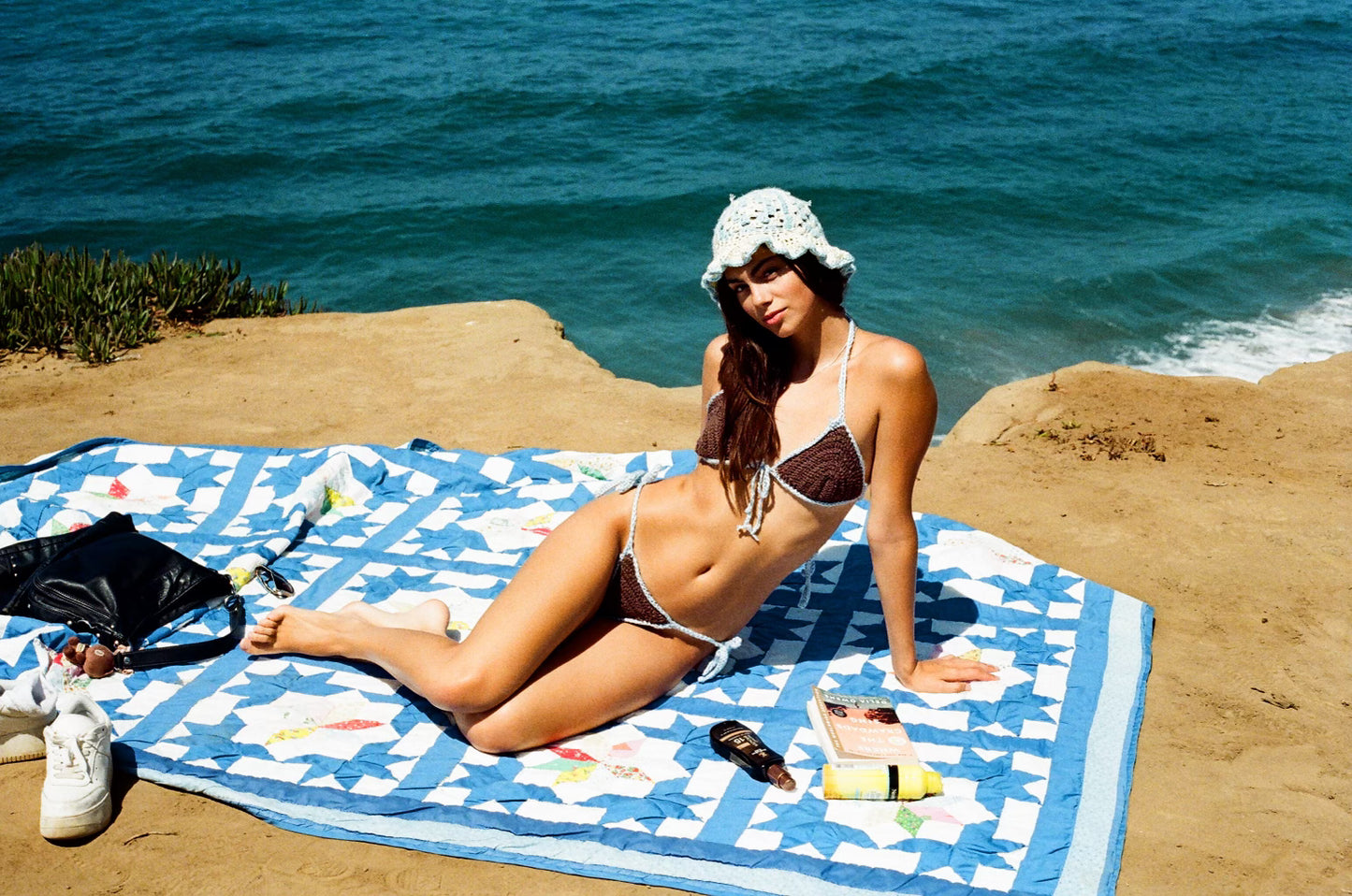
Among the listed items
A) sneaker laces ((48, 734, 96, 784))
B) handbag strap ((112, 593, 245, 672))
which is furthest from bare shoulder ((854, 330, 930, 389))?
sneaker laces ((48, 734, 96, 784))

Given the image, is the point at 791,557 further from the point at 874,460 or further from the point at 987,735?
the point at 987,735

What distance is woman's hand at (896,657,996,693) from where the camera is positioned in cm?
420

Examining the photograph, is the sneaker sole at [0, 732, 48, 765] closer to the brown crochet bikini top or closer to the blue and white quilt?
the blue and white quilt

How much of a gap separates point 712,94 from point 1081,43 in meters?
7.23

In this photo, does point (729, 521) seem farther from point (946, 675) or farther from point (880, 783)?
point (946, 675)

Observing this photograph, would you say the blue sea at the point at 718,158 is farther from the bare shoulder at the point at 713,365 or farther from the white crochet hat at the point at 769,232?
the white crochet hat at the point at 769,232

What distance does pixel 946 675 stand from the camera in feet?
14.0

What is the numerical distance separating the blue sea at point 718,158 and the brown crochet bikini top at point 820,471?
5.92 meters

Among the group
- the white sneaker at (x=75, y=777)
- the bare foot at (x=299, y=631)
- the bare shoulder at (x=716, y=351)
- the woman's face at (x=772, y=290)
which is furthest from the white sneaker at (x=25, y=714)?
the woman's face at (x=772, y=290)

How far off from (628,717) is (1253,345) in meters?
8.70

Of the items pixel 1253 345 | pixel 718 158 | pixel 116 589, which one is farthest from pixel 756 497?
pixel 718 158

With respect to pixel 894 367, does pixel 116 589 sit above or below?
below

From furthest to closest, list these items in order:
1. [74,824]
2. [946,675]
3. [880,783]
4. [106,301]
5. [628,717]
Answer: [106,301] → [946,675] → [628,717] → [880,783] → [74,824]

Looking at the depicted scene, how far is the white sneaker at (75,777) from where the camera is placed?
3529 millimetres
